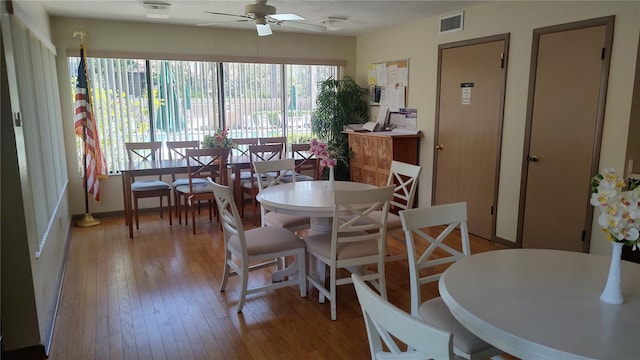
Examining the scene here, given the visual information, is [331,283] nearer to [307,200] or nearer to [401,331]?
[307,200]

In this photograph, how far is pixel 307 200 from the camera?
10.4 ft

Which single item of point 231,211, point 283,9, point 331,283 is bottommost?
point 331,283

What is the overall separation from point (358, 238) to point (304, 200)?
1.80 ft

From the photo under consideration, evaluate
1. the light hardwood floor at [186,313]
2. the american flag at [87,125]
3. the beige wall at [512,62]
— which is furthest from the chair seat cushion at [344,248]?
the american flag at [87,125]

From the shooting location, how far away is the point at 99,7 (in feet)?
14.4

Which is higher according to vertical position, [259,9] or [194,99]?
[259,9]

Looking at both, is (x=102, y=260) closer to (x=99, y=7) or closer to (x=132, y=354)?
(x=132, y=354)

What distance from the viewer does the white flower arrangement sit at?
1.43 m

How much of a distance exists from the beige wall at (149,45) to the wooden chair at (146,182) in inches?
15.9

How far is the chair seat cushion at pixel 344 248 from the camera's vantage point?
2.89 meters

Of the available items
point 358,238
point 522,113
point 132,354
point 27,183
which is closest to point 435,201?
point 522,113

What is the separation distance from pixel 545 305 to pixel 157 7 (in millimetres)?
4080

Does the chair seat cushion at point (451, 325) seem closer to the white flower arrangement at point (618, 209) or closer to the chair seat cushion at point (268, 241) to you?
the white flower arrangement at point (618, 209)

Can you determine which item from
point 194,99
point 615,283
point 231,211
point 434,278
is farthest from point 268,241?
point 194,99
